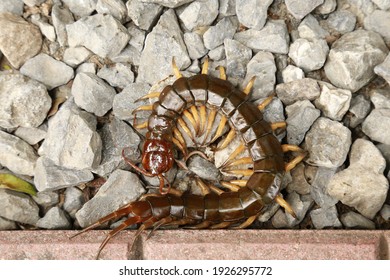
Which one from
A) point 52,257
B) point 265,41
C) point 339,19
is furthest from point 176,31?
point 52,257

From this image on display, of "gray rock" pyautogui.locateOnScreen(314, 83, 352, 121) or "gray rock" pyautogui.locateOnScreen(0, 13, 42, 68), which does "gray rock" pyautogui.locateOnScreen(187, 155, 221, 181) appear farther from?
"gray rock" pyautogui.locateOnScreen(0, 13, 42, 68)

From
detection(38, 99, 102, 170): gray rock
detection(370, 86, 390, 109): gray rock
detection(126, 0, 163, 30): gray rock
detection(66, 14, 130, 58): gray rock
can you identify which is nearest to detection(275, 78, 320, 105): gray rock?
detection(370, 86, 390, 109): gray rock

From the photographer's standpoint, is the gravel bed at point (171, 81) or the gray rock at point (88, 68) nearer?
the gravel bed at point (171, 81)

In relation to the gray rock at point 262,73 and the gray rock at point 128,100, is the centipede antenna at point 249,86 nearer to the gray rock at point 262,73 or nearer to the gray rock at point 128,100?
the gray rock at point 262,73

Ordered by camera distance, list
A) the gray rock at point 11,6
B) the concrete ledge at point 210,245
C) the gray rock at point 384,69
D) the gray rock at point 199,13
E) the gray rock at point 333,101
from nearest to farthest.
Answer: the concrete ledge at point 210,245 → the gray rock at point 384,69 → the gray rock at point 333,101 → the gray rock at point 199,13 → the gray rock at point 11,6

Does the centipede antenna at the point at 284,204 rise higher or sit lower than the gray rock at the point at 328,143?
lower

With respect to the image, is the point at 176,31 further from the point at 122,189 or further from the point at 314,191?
the point at 314,191

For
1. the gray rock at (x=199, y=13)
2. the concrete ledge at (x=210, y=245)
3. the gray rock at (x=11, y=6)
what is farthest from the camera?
the gray rock at (x=11, y=6)

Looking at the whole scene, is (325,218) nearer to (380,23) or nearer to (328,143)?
(328,143)

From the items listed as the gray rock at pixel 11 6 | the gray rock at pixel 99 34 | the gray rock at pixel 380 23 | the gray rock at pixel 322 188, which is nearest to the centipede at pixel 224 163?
the gray rock at pixel 322 188
